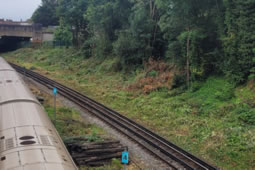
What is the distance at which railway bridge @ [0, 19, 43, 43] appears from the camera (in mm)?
60250

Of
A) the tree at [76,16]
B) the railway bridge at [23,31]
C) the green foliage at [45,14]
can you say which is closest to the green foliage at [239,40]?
the tree at [76,16]

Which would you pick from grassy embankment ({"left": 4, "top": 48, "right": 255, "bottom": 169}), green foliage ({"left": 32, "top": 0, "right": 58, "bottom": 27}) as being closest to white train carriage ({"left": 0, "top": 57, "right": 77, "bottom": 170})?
grassy embankment ({"left": 4, "top": 48, "right": 255, "bottom": 169})

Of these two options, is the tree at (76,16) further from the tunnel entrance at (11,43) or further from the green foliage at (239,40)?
the green foliage at (239,40)

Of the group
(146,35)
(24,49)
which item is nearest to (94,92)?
(146,35)

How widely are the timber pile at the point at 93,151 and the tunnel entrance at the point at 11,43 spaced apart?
57374 millimetres

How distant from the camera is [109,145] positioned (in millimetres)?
15148

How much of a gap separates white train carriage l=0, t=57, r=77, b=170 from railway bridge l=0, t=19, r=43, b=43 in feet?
167

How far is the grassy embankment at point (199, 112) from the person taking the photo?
15133mm

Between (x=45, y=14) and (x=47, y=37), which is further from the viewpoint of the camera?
(x=45, y=14)

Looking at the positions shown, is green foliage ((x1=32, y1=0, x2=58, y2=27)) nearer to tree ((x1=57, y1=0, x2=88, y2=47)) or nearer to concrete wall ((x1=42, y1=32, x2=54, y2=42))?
concrete wall ((x1=42, y1=32, x2=54, y2=42))

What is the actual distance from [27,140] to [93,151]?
5.25 metres

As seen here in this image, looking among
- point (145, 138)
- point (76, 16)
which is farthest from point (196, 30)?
point (76, 16)

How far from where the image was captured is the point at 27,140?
9258 mm

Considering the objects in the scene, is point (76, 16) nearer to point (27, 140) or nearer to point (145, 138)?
point (145, 138)
